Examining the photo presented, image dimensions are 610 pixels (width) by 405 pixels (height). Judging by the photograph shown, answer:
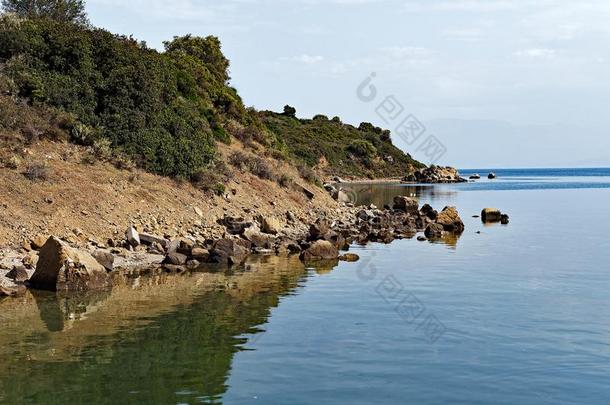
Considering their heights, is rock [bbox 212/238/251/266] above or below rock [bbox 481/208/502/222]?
below

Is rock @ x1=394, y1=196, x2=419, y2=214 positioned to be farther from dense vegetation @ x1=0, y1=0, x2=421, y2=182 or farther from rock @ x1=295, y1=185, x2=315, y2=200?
dense vegetation @ x1=0, y1=0, x2=421, y2=182

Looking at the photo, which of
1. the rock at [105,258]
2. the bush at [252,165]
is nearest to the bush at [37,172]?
the rock at [105,258]

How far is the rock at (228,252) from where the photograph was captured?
2898 centimetres

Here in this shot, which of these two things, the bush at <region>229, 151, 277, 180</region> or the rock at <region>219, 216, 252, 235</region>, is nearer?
the rock at <region>219, 216, 252, 235</region>

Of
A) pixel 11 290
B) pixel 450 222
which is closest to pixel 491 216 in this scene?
pixel 450 222

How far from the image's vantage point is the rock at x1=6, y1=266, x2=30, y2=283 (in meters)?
22.3

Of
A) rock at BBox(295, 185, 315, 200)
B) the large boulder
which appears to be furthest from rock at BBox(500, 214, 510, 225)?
the large boulder

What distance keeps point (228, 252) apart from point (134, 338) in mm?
13393

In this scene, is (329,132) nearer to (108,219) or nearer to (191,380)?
(108,219)

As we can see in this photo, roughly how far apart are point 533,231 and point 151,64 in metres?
27.1

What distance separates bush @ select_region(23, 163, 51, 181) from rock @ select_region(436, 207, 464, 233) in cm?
2597

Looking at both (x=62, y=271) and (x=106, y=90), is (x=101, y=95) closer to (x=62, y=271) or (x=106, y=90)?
(x=106, y=90)

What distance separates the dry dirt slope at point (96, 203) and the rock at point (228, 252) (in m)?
3.04

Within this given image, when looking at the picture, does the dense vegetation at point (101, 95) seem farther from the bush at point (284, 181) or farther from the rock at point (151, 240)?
the rock at point (151, 240)
